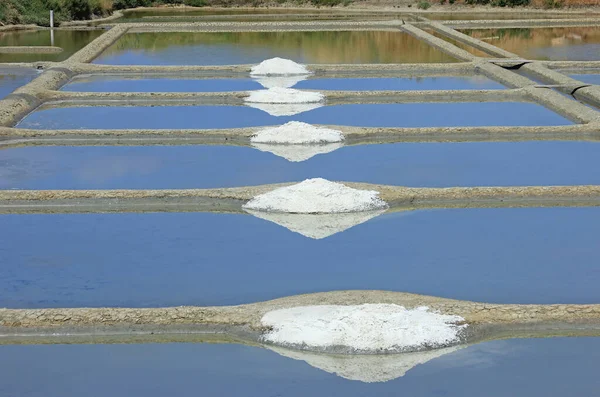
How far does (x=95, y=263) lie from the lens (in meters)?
5.71

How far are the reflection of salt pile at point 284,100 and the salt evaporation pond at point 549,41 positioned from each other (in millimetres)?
4813

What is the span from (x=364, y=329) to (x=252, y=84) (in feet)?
26.2

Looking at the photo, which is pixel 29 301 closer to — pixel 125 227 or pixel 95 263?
pixel 95 263

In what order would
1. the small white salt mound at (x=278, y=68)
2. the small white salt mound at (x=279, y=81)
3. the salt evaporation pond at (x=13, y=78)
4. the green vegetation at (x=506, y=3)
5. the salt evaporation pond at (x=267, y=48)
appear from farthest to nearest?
the green vegetation at (x=506, y=3) → the salt evaporation pond at (x=267, y=48) → the small white salt mound at (x=278, y=68) → the small white salt mound at (x=279, y=81) → the salt evaporation pond at (x=13, y=78)

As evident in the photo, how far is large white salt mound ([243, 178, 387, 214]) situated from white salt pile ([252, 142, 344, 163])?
4.09ft

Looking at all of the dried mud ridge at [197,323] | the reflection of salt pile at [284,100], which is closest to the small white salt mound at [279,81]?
the reflection of salt pile at [284,100]

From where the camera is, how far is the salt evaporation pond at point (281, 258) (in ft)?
17.3

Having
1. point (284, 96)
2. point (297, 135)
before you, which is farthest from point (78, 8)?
point (297, 135)

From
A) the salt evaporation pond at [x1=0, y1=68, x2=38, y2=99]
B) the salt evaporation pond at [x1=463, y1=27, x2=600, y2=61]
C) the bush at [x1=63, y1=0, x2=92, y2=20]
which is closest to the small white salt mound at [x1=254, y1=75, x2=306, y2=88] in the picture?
the salt evaporation pond at [x1=0, y1=68, x2=38, y2=99]

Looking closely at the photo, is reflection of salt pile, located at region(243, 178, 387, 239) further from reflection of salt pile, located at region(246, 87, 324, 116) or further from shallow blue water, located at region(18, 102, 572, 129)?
reflection of salt pile, located at region(246, 87, 324, 116)

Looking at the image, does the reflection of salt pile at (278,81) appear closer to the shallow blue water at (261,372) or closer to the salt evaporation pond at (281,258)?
the salt evaporation pond at (281,258)

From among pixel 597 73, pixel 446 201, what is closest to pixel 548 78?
pixel 597 73

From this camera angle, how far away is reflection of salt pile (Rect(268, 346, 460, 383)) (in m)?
4.35

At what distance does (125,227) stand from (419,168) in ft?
8.41
